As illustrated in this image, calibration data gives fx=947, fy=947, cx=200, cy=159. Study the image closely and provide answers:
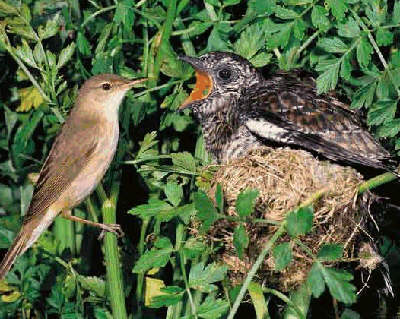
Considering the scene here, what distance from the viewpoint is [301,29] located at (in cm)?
400

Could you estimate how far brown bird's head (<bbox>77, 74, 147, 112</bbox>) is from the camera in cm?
446

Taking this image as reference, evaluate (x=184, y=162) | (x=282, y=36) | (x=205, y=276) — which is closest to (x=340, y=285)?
(x=205, y=276)

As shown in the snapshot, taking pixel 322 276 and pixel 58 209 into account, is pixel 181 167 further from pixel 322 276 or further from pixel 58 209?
pixel 322 276

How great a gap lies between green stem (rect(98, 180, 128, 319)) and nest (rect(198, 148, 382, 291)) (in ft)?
1.35

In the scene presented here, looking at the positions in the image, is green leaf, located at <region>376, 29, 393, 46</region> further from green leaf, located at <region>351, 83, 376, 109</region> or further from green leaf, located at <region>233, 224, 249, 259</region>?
green leaf, located at <region>233, 224, 249, 259</region>

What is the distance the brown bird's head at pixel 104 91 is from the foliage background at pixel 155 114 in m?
0.07

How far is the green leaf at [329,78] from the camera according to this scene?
395 cm

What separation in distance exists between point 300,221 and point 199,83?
5.86 ft

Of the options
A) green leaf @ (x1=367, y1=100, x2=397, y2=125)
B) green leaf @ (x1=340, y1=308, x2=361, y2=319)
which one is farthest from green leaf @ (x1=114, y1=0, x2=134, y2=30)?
green leaf @ (x1=340, y1=308, x2=361, y2=319)

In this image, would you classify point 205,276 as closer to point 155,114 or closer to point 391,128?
point 391,128

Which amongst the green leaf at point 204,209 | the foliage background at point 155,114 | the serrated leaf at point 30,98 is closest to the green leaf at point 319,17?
the foliage background at point 155,114

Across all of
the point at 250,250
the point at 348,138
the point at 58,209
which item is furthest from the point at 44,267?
the point at 348,138

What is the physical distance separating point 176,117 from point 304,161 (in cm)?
85

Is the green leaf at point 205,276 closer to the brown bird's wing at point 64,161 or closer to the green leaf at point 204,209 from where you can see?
the green leaf at point 204,209
